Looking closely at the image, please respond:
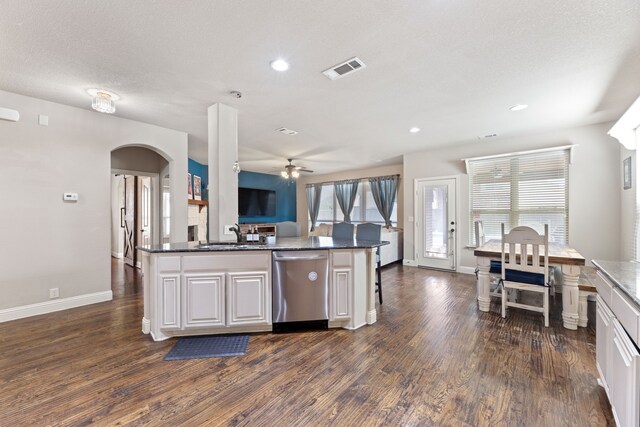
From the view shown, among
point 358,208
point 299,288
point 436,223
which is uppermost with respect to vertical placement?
point 358,208

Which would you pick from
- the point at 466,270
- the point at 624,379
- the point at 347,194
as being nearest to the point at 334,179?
the point at 347,194

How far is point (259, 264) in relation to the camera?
2.70 meters

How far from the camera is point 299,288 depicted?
275 centimetres

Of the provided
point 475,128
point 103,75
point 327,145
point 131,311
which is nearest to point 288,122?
point 327,145

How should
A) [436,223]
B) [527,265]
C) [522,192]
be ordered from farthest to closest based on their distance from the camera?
[436,223] → [522,192] → [527,265]

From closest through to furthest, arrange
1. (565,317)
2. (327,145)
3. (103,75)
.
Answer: (103,75), (565,317), (327,145)

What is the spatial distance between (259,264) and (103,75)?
2.37m

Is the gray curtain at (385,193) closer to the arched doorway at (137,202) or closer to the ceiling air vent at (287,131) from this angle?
the ceiling air vent at (287,131)

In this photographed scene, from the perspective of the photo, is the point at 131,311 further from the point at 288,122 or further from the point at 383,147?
the point at 383,147

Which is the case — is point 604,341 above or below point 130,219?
below

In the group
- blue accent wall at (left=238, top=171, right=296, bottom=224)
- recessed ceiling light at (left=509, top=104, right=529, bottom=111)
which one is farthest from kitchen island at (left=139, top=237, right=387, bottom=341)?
blue accent wall at (left=238, top=171, right=296, bottom=224)

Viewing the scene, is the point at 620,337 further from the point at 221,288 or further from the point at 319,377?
the point at 221,288

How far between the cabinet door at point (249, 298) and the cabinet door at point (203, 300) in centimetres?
8

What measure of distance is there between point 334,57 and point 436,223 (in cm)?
434
